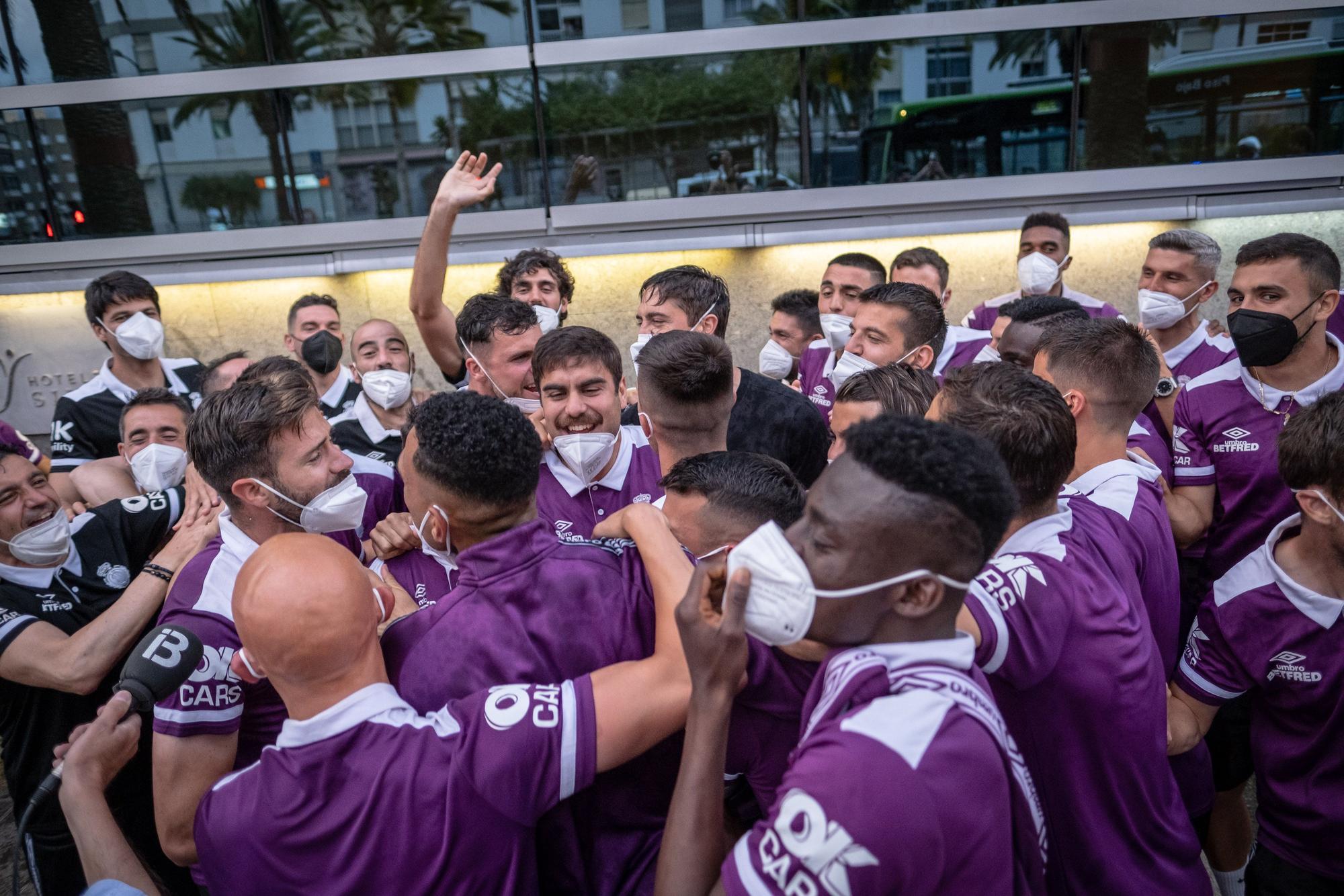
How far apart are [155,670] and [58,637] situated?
1137mm

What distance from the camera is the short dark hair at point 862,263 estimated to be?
5.62 meters

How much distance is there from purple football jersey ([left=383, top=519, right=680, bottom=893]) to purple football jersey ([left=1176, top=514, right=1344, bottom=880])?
64.4 inches

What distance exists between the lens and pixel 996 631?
1762mm

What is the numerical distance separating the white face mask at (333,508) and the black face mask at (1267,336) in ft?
11.3

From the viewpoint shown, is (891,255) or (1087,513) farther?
(891,255)

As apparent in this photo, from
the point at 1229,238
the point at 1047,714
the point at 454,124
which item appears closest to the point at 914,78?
the point at 1229,238

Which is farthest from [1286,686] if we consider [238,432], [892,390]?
[238,432]

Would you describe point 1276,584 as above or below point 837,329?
below

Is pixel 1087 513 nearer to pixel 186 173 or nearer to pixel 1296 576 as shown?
pixel 1296 576

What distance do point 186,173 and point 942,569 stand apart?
8413 mm

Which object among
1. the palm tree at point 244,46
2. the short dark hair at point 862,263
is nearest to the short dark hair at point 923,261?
the short dark hair at point 862,263

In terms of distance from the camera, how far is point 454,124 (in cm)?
752

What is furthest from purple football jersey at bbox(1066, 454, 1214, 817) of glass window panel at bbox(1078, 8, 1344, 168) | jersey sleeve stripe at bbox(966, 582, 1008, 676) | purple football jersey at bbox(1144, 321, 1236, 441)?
glass window panel at bbox(1078, 8, 1344, 168)

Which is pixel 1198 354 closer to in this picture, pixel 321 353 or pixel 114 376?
pixel 321 353
